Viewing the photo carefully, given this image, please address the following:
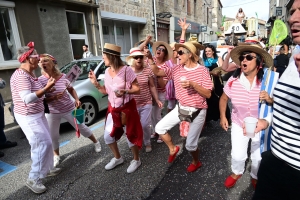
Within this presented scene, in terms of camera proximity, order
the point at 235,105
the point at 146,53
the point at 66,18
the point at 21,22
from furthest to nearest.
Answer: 1. the point at 66,18
2. the point at 21,22
3. the point at 146,53
4. the point at 235,105

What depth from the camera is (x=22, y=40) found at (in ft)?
25.7

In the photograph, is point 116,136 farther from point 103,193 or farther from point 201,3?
point 201,3

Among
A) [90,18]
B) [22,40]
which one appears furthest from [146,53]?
[90,18]

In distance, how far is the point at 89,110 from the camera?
4.94 metres

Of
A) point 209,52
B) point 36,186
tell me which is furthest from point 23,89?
point 209,52

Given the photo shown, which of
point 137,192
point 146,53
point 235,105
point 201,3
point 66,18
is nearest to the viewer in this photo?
point 235,105

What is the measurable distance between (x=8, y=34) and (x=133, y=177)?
7.91 metres

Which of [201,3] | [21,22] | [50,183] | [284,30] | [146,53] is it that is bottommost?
[50,183]

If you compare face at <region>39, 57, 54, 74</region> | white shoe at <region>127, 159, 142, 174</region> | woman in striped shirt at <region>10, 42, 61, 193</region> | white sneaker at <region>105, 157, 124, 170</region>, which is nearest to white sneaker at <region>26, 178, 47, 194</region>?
woman in striped shirt at <region>10, 42, 61, 193</region>

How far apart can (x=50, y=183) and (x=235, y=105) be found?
8.51ft

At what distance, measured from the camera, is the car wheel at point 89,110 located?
4.80 m

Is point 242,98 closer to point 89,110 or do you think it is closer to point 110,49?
point 110,49

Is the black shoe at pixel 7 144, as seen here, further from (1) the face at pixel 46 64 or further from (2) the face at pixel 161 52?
(2) the face at pixel 161 52

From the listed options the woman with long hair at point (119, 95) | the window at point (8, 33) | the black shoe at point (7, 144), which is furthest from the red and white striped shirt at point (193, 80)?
the window at point (8, 33)
